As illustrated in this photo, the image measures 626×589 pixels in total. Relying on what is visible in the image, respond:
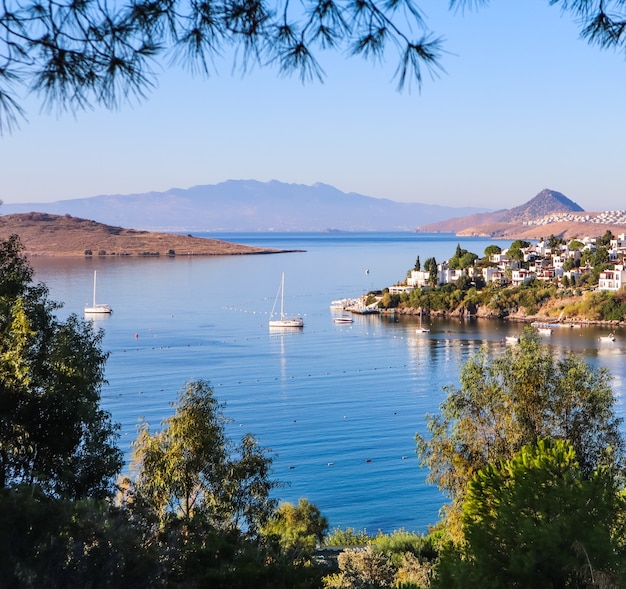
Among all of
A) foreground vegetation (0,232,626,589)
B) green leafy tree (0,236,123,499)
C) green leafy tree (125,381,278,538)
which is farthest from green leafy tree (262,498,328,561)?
green leafy tree (0,236,123,499)

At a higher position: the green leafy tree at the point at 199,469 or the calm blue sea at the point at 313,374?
the green leafy tree at the point at 199,469

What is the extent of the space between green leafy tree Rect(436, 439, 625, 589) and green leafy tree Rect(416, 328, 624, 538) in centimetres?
368

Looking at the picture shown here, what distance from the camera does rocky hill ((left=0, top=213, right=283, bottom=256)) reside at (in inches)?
4734

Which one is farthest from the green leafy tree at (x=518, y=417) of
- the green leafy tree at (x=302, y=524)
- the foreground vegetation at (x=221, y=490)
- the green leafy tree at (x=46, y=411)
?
the green leafy tree at (x=46, y=411)

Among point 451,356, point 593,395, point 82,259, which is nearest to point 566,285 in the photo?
point 451,356

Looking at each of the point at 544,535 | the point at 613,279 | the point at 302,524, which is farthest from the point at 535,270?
the point at 544,535

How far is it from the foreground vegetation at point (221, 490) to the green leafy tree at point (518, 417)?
0.08 ft

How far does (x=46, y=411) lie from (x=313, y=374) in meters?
25.5

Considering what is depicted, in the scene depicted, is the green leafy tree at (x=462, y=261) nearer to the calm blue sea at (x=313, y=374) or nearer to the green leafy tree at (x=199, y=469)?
the calm blue sea at (x=313, y=374)

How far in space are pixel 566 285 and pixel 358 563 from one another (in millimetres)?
52645

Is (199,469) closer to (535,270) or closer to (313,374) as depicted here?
(313,374)

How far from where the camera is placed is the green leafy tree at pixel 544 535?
6.86 m

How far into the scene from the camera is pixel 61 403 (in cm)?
780

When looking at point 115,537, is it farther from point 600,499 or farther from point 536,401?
point 536,401
